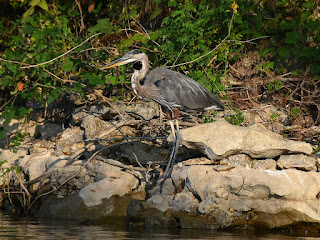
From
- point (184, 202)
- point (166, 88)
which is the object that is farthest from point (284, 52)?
point (184, 202)

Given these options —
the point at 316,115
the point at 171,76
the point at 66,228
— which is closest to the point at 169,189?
the point at 66,228

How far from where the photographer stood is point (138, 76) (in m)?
7.09

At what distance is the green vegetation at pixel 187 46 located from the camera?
795 centimetres

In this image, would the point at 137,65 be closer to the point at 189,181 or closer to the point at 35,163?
the point at 189,181

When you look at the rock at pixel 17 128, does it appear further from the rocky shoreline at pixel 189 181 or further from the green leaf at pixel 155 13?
the green leaf at pixel 155 13

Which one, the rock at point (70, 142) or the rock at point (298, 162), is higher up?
the rock at point (70, 142)

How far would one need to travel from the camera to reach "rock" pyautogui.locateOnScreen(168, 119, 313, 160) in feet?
20.3

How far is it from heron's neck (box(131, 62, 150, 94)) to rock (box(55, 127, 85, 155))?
Result: 176cm

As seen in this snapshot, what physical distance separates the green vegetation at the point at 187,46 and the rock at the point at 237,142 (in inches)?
53.8

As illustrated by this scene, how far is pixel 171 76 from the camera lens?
705cm

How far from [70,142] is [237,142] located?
3.43m

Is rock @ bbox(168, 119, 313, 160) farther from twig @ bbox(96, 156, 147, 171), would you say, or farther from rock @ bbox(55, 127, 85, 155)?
rock @ bbox(55, 127, 85, 155)

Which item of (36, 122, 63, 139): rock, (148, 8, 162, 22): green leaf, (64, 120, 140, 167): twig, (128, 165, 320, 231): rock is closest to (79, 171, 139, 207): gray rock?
(128, 165, 320, 231): rock

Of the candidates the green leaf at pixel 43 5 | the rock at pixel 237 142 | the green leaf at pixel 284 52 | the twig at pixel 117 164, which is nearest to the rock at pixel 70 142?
the twig at pixel 117 164
